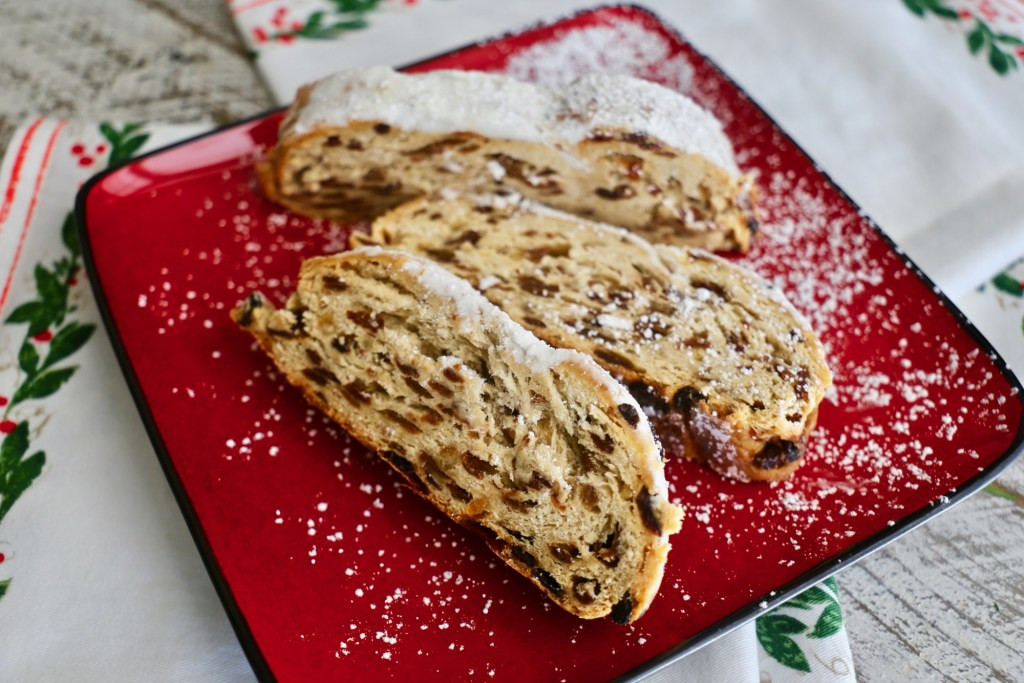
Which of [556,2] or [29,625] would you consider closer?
[29,625]

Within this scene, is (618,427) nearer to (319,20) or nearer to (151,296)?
(151,296)

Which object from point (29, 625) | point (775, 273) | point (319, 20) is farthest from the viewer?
point (319, 20)

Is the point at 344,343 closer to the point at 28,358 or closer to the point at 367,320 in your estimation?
the point at 367,320

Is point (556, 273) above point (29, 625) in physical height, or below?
above

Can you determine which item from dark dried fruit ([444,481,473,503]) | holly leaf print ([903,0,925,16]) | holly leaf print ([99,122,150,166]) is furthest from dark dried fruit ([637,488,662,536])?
holly leaf print ([903,0,925,16])

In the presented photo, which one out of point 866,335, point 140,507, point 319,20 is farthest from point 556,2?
point 140,507

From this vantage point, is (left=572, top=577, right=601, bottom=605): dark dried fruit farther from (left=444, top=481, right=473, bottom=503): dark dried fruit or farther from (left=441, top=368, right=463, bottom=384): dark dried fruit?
(left=441, top=368, right=463, bottom=384): dark dried fruit
